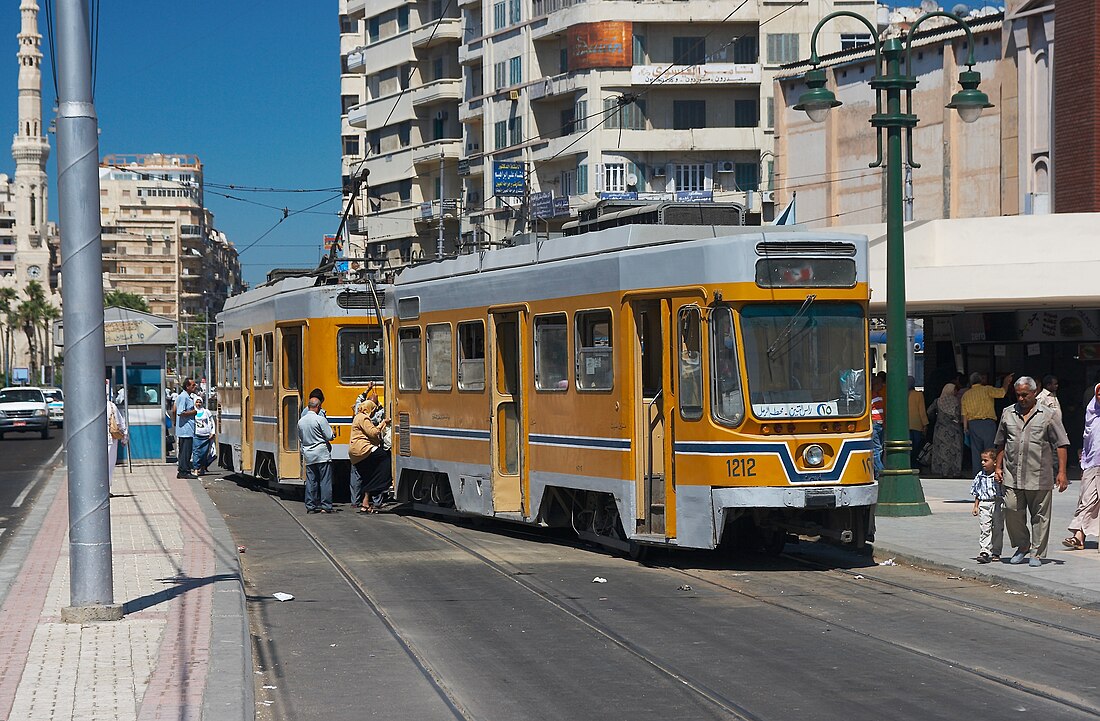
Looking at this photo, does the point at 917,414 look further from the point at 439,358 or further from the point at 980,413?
the point at 439,358

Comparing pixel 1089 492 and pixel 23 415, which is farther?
pixel 23 415

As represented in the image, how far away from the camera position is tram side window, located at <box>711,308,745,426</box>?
13898mm

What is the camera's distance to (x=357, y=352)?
22.7 m

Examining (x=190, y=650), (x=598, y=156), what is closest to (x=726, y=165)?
(x=598, y=156)

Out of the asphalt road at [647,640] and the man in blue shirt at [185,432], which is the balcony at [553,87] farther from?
the asphalt road at [647,640]

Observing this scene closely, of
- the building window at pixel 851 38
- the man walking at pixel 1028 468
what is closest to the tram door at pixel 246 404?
the man walking at pixel 1028 468

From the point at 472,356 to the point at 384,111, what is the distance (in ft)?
216

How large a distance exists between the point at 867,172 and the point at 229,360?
89.3 ft

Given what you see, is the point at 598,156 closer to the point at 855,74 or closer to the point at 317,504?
the point at 855,74

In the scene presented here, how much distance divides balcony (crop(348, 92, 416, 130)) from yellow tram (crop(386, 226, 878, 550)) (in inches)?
2521

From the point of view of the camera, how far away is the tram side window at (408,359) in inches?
770

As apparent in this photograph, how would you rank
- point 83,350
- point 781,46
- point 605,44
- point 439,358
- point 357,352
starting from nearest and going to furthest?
point 83,350, point 439,358, point 357,352, point 605,44, point 781,46

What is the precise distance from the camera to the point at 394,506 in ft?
73.2

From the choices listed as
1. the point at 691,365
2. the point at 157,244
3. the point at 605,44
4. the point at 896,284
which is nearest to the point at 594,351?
the point at 691,365
